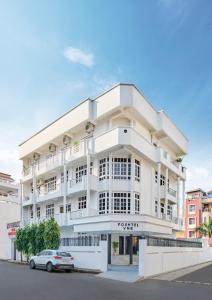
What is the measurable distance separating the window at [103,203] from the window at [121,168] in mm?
1808

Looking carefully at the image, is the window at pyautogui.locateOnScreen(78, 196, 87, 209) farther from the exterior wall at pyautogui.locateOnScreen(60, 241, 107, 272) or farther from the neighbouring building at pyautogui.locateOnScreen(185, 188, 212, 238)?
the neighbouring building at pyautogui.locateOnScreen(185, 188, 212, 238)

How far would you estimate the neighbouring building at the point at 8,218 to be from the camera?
3894 centimetres

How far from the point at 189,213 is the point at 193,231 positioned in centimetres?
408

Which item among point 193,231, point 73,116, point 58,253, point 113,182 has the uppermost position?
point 73,116

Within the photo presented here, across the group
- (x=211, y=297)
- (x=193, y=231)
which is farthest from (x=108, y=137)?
(x=193, y=231)

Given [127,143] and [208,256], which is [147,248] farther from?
[208,256]

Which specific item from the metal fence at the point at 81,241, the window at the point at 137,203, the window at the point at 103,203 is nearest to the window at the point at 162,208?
the window at the point at 137,203

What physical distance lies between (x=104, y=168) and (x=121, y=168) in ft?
4.92

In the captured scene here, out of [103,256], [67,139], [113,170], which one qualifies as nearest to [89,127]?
[67,139]

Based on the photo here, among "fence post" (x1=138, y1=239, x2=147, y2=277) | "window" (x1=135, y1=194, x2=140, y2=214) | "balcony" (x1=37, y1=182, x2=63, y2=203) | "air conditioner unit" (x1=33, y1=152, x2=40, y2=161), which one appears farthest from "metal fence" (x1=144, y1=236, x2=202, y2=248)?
"air conditioner unit" (x1=33, y1=152, x2=40, y2=161)

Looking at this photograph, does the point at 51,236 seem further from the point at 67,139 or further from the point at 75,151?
the point at 67,139

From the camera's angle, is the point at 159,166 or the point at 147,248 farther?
the point at 159,166

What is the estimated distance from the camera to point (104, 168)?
105ft

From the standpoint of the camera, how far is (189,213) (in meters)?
79.9
